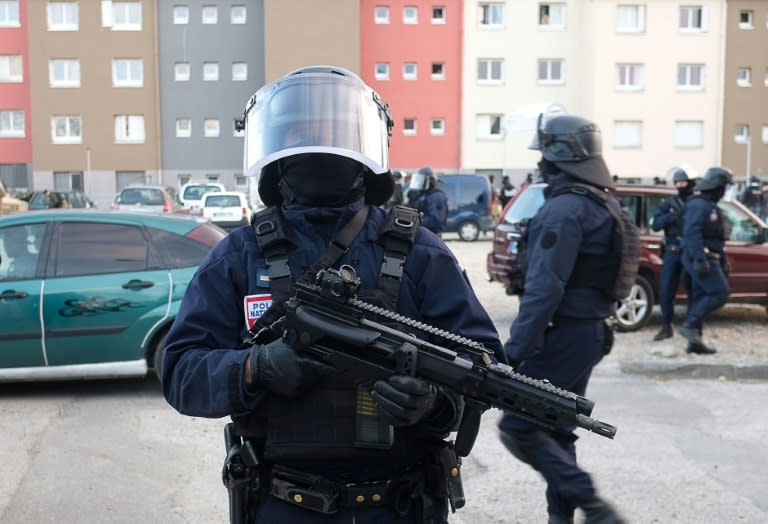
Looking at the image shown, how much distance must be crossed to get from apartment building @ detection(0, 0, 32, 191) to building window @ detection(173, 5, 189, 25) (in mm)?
8701

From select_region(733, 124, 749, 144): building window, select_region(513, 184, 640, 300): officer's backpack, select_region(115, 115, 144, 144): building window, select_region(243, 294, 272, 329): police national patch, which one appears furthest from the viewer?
select_region(115, 115, 144, 144): building window

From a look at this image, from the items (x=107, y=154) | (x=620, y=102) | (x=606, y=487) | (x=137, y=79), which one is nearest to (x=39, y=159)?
(x=107, y=154)

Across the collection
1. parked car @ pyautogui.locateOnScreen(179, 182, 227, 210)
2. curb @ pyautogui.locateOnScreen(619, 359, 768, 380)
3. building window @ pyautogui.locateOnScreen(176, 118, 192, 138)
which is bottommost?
curb @ pyautogui.locateOnScreen(619, 359, 768, 380)

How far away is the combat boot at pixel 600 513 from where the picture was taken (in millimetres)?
3418

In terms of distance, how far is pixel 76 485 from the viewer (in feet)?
15.1

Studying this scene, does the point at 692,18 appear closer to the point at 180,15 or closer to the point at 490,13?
the point at 490,13

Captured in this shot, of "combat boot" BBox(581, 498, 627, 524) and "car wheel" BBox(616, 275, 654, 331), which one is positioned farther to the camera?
"car wheel" BBox(616, 275, 654, 331)

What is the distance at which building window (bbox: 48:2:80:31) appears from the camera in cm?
4397

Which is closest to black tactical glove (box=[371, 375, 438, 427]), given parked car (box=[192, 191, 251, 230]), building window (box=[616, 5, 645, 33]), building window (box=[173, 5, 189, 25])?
parked car (box=[192, 191, 251, 230])

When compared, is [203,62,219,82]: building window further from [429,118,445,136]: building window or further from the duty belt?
the duty belt

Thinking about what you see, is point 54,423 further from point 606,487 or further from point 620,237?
point 620,237

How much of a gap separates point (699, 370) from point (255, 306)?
643 centimetres

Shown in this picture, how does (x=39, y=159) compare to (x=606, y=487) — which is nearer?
(x=606, y=487)

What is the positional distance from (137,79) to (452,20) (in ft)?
58.8
